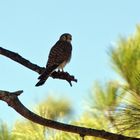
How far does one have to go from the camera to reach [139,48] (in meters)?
3.66

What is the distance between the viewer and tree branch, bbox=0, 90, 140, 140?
1.55 metres

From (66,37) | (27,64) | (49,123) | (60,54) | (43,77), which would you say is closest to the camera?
(49,123)

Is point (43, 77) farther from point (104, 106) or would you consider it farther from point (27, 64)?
point (104, 106)

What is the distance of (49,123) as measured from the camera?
5.10 ft

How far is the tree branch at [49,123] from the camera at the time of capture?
5.09 ft

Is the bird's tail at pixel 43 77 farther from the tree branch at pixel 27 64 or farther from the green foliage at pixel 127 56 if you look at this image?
the green foliage at pixel 127 56

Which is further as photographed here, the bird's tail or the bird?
the bird

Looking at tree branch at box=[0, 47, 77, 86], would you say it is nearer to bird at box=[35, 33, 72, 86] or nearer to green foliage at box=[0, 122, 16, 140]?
bird at box=[35, 33, 72, 86]

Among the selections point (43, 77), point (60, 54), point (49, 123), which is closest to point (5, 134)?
point (60, 54)

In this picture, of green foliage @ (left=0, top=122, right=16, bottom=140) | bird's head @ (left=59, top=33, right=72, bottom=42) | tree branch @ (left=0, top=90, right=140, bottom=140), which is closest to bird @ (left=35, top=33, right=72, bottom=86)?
bird's head @ (left=59, top=33, right=72, bottom=42)

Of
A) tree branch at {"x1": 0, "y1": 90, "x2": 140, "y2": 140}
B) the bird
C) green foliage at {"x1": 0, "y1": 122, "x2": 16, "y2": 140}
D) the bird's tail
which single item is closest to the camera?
tree branch at {"x1": 0, "y1": 90, "x2": 140, "y2": 140}

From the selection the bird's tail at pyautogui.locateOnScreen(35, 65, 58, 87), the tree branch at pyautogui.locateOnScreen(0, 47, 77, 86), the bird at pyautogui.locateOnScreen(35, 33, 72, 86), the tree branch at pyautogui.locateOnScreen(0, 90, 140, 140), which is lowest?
the tree branch at pyautogui.locateOnScreen(0, 90, 140, 140)

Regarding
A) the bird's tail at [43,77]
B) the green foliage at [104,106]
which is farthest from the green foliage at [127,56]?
the bird's tail at [43,77]

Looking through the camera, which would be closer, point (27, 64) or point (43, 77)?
point (27, 64)
